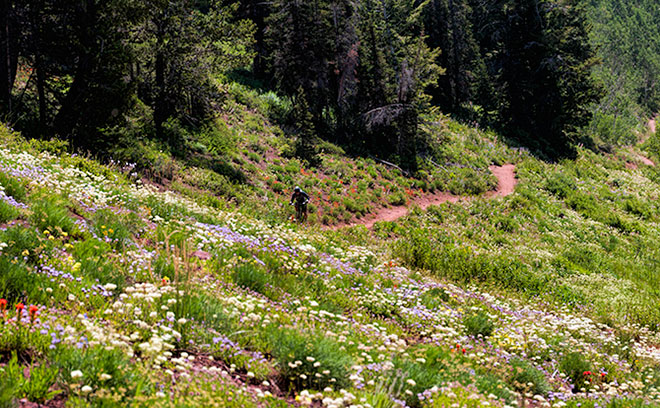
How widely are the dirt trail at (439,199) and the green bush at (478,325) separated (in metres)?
11.4

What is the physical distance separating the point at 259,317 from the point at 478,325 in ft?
16.0

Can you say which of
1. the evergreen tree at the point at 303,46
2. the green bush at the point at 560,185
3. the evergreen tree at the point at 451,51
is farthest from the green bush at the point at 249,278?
the evergreen tree at the point at 451,51

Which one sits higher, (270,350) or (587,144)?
(587,144)

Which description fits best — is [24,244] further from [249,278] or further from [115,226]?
[249,278]

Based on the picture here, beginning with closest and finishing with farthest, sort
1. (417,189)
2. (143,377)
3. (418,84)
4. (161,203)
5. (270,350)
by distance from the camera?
(143,377) < (270,350) < (161,203) < (417,189) < (418,84)

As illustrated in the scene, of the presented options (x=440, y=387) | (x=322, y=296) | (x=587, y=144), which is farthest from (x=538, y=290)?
(x=587, y=144)

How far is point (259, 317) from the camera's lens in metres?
4.50

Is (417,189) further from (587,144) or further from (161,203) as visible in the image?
(587,144)

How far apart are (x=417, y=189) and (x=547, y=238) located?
859cm

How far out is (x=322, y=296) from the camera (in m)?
7.03

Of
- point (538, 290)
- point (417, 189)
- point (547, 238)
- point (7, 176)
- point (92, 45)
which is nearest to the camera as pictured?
point (7, 176)

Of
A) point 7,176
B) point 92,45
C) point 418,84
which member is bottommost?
point 7,176

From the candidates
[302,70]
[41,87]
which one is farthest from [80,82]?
[302,70]

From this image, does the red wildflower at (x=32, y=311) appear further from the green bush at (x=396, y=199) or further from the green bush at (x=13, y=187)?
the green bush at (x=396, y=199)
